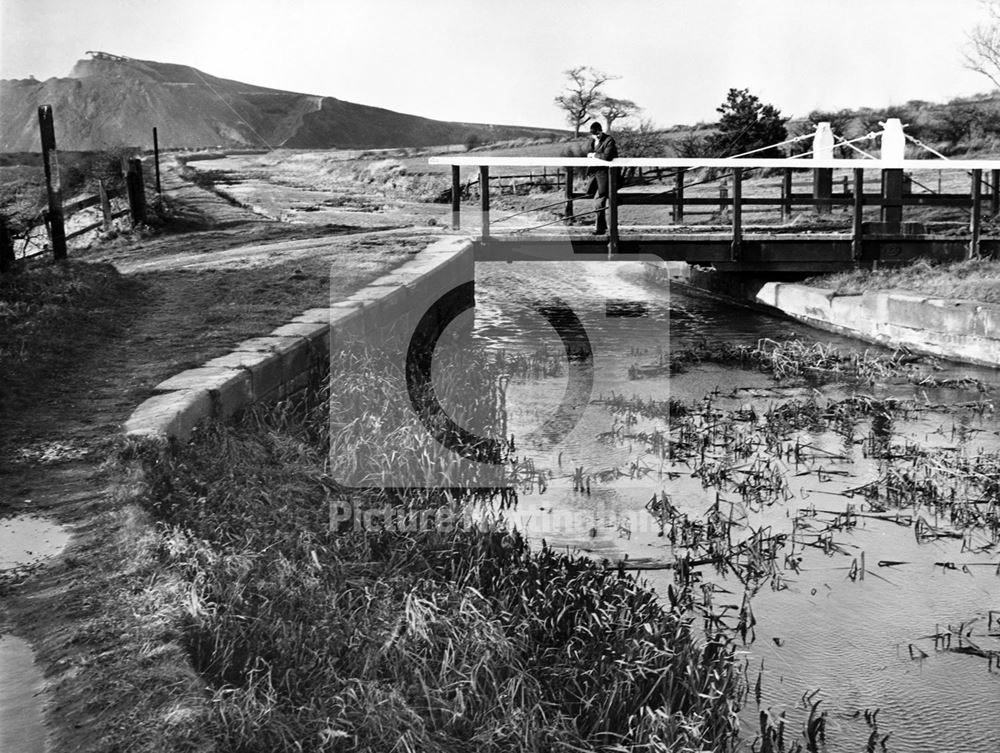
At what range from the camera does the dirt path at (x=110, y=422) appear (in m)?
3.09

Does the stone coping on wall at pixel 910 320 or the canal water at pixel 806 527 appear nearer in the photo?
the canal water at pixel 806 527

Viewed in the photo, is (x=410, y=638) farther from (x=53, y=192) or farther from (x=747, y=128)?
(x=747, y=128)

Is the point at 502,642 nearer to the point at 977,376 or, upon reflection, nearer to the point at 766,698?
the point at 766,698

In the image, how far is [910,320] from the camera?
10.7 metres

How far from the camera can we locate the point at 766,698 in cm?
418

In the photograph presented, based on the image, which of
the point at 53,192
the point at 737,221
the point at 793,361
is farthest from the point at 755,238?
the point at 53,192

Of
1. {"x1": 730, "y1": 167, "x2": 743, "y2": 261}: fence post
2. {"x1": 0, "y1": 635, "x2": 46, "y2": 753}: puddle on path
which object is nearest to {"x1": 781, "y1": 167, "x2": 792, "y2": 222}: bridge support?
{"x1": 730, "y1": 167, "x2": 743, "y2": 261}: fence post

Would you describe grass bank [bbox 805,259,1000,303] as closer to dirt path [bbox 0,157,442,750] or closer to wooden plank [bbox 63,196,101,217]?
dirt path [bbox 0,157,442,750]

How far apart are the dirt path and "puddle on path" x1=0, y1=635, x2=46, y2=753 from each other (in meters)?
0.03

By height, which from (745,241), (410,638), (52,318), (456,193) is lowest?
(410,638)

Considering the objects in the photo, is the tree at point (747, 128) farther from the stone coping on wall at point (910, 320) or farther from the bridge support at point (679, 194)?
the stone coping on wall at point (910, 320)

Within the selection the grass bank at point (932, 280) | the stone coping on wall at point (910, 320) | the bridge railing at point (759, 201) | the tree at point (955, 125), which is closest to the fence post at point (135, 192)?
the bridge railing at point (759, 201)

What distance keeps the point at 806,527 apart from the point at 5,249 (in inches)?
220

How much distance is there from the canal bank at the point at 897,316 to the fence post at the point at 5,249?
773 centimetres
